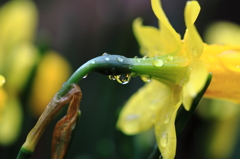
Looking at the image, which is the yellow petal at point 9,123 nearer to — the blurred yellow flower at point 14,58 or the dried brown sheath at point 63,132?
the blurred yellow flower at point 14,58

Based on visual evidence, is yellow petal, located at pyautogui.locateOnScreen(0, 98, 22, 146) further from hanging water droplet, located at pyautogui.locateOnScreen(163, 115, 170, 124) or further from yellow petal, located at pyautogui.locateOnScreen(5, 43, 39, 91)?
hanging water droplet, located at pyautogui.locateOnScreen(163, 115, 170, 124)

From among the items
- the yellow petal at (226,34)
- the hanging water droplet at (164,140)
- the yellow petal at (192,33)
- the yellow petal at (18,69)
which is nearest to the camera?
the yellow petal at (192,33)

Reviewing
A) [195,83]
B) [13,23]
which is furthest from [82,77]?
[13,23]

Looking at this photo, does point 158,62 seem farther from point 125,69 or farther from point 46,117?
point 46,117

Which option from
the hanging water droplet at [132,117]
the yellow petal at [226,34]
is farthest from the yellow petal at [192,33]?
the yellow petal at [226,34]

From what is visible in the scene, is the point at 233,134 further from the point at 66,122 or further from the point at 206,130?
the point at 66,122

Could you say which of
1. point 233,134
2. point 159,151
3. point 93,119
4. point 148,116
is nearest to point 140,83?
point 93,119
